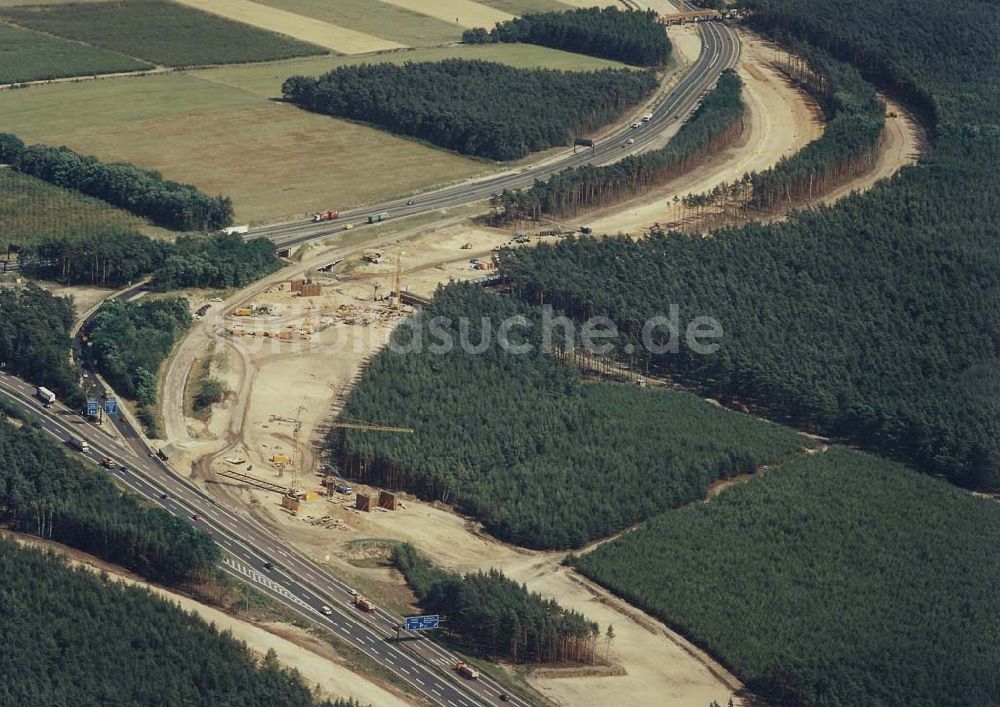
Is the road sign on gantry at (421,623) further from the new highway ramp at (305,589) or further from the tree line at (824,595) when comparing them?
the tree line at (824,595)

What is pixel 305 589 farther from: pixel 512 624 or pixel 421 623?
pixel 512 624

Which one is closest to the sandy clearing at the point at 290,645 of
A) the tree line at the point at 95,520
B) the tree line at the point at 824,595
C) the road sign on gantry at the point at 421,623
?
the tree line at the point at 95,520

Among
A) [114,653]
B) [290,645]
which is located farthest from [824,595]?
[114,653]

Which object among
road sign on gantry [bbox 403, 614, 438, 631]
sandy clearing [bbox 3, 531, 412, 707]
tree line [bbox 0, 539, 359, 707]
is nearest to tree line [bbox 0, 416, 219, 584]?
sandy clearing [bbox 3, 531, 412, 707]

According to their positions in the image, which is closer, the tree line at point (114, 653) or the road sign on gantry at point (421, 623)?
the tree line at point (114, 653)

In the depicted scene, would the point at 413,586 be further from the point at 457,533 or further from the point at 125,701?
the point at 125,701

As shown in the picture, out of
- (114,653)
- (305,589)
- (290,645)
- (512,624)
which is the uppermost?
(512,624)

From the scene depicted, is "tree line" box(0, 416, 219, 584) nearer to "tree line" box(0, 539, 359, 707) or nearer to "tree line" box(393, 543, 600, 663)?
"tree line" box(0, 539, 359, 707)
